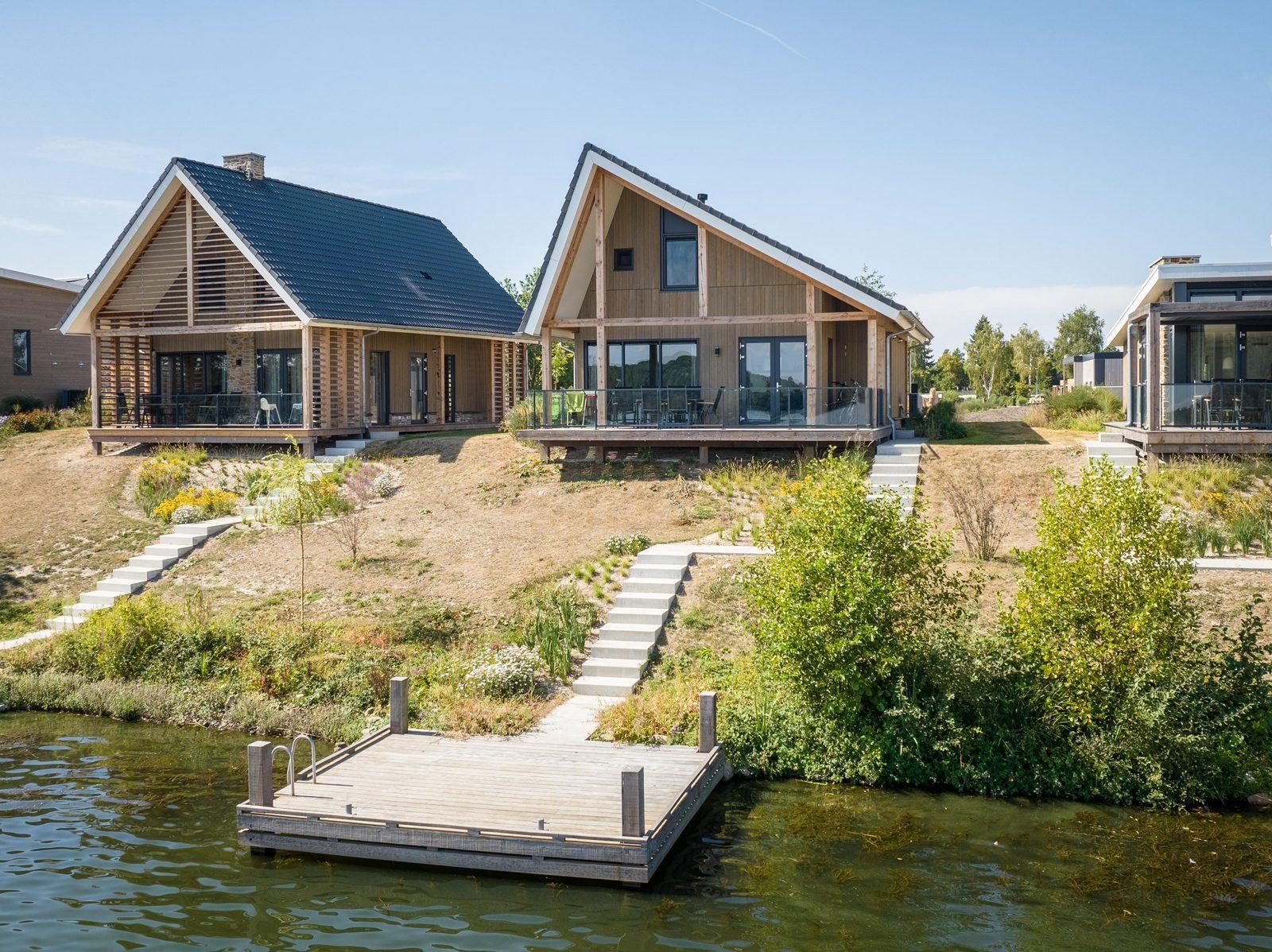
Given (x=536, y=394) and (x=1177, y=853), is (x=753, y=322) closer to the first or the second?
(x=536, y=394)

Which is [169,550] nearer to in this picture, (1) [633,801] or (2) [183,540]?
(2) [183,540]

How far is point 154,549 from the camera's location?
838 inches

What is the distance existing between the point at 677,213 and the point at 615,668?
12.6 meters

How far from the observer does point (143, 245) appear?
2936cm

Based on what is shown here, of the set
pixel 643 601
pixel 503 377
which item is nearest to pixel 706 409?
pixel 643 601

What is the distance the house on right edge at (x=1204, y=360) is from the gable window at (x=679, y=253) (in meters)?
9.37

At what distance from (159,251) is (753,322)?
1544 centimetres

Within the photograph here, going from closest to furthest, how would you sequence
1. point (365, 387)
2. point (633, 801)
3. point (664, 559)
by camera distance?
point (633, 801) → point (664, 559) → point (365, 387)

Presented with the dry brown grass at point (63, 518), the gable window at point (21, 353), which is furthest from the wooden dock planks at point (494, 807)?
the gable window at point (21, 353)

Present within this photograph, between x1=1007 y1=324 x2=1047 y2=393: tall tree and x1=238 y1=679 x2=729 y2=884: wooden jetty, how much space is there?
165 feet

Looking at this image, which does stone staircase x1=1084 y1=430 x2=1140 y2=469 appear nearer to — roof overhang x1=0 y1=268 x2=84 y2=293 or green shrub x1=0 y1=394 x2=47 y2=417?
green shrub x1=0 y1=394 x2=47 y2=417

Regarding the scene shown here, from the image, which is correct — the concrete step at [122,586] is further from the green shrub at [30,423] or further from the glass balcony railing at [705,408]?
the green shrub at [30,423]

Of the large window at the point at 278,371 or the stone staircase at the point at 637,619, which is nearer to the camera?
the stone staircase at the point at 637,619

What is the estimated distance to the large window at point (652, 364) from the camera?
85.9 ft
